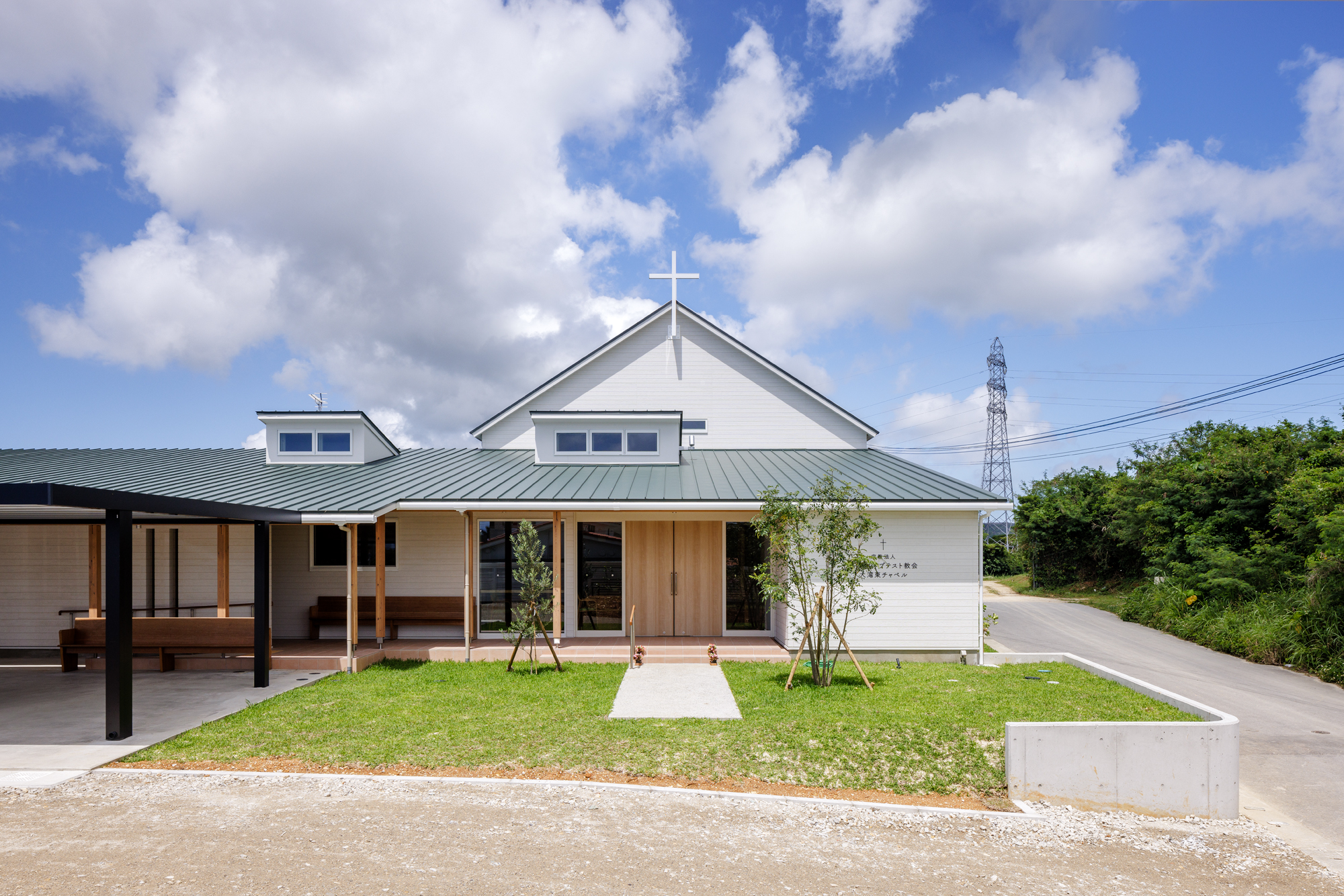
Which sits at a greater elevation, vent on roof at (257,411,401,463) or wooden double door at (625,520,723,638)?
vent on roof at (257,411,401,463)

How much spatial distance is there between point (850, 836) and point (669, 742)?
255cm

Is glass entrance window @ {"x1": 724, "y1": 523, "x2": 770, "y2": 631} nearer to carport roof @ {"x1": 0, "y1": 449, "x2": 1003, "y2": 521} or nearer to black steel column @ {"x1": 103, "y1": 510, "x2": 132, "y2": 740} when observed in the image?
carport roof @ {"x1": 0, "y1": 449, "x2": 1003, "y2": 521}

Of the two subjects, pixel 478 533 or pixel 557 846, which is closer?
pixel 557 846

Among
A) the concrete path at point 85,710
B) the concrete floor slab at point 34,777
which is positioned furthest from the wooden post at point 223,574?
the concrete floor slab at point 34,777

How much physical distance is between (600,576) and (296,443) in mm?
8434

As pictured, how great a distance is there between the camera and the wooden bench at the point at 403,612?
14.1 metres

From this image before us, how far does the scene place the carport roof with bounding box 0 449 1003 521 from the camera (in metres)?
12.6

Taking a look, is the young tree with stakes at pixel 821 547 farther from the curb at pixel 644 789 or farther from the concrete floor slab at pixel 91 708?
the concrete floor slab at pixel 91 708

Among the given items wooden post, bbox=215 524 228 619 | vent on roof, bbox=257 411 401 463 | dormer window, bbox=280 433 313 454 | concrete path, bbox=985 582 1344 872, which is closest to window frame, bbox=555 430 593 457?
vent on roof, bbox=257 411 401 463

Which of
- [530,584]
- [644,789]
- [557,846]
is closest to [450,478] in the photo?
[530,584]

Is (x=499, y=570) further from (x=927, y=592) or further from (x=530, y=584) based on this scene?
(x=927, y=592)

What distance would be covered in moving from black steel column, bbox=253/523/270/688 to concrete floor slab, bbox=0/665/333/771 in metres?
0.24

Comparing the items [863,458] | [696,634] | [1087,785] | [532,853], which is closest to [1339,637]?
[863,458]

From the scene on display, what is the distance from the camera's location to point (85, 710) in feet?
31.7
